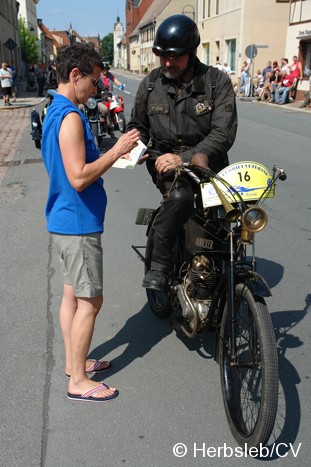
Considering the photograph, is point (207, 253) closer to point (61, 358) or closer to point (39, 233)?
point (61, 358)

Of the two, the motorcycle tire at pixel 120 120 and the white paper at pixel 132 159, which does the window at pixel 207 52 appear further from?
the white paper at pixel 132 159

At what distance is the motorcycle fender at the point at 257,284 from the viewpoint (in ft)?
8.17

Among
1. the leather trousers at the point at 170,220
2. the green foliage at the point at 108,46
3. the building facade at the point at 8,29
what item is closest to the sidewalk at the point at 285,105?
the building facade at the point at 8,29

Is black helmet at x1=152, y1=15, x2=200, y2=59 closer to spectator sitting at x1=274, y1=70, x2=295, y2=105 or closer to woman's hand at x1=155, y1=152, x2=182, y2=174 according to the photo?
woman's hand at x1=155, y1=152, x2=182, y2=174

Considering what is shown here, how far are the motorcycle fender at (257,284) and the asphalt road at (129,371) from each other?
2.55 ft

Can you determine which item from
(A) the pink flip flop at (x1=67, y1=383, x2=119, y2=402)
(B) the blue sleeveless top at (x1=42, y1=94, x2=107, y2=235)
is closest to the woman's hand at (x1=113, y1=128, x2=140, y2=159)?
(B) the blue sleeveless top at (x1=42, y1=94, x2=107, y2=235)

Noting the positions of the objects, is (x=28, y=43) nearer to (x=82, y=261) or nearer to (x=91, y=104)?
(x=91, y=104)

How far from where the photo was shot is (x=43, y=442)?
259 centimetres

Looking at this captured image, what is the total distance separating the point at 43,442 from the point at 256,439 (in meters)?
1.09

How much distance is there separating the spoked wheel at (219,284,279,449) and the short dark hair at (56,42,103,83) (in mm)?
1396

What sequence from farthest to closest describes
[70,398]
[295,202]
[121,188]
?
[121,188] < [295,202] < [70,398]

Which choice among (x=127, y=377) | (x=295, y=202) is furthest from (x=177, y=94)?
(x=295, y=202)

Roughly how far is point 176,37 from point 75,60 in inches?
28.0

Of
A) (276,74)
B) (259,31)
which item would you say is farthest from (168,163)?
(259,31)
